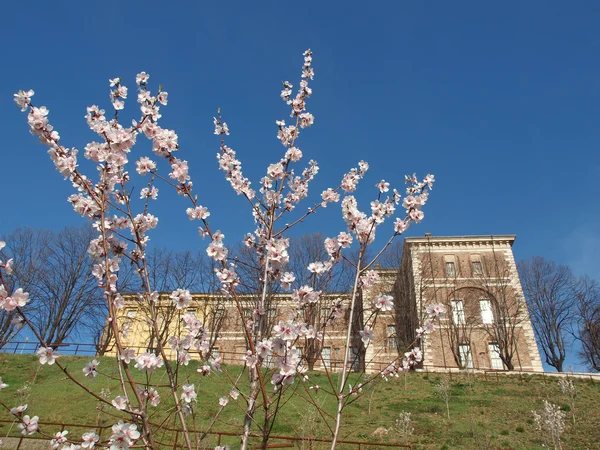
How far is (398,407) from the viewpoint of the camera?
16.4 meters

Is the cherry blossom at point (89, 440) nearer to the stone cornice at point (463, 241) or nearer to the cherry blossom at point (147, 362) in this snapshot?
the cherry blossom at point (147, 362)

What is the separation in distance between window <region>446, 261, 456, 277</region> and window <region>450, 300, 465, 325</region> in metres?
2.36

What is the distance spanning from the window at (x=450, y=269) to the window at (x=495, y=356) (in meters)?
6.08

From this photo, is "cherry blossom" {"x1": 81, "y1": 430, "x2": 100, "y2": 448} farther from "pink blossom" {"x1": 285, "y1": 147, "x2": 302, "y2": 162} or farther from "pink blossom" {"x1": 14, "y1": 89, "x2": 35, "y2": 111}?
"pink blossom" {"x1": 285, "y1": 147, "x2": 302, "y2": 162}

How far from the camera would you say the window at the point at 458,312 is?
3088 cm

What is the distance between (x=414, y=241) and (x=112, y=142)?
33.7m

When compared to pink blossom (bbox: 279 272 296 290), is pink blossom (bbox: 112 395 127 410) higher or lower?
lower

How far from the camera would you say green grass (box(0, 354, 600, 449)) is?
12836mm

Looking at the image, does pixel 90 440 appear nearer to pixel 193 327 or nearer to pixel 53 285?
pixel 193 327

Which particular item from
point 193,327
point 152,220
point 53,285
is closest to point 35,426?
point 193,327

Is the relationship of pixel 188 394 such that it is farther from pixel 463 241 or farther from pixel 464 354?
pixel 463 241

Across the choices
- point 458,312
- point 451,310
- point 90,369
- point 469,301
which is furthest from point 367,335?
point 469,301

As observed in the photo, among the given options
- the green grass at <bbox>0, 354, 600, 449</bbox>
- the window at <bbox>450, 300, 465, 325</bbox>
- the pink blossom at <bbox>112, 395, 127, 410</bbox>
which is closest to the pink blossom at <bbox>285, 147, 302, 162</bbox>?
the pink blossom at <bbox>112, 395, 127, 410</bbox>

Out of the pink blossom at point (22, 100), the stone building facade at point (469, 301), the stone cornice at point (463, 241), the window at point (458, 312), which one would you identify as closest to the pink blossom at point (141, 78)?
the pink blossom at point (22, 100)
